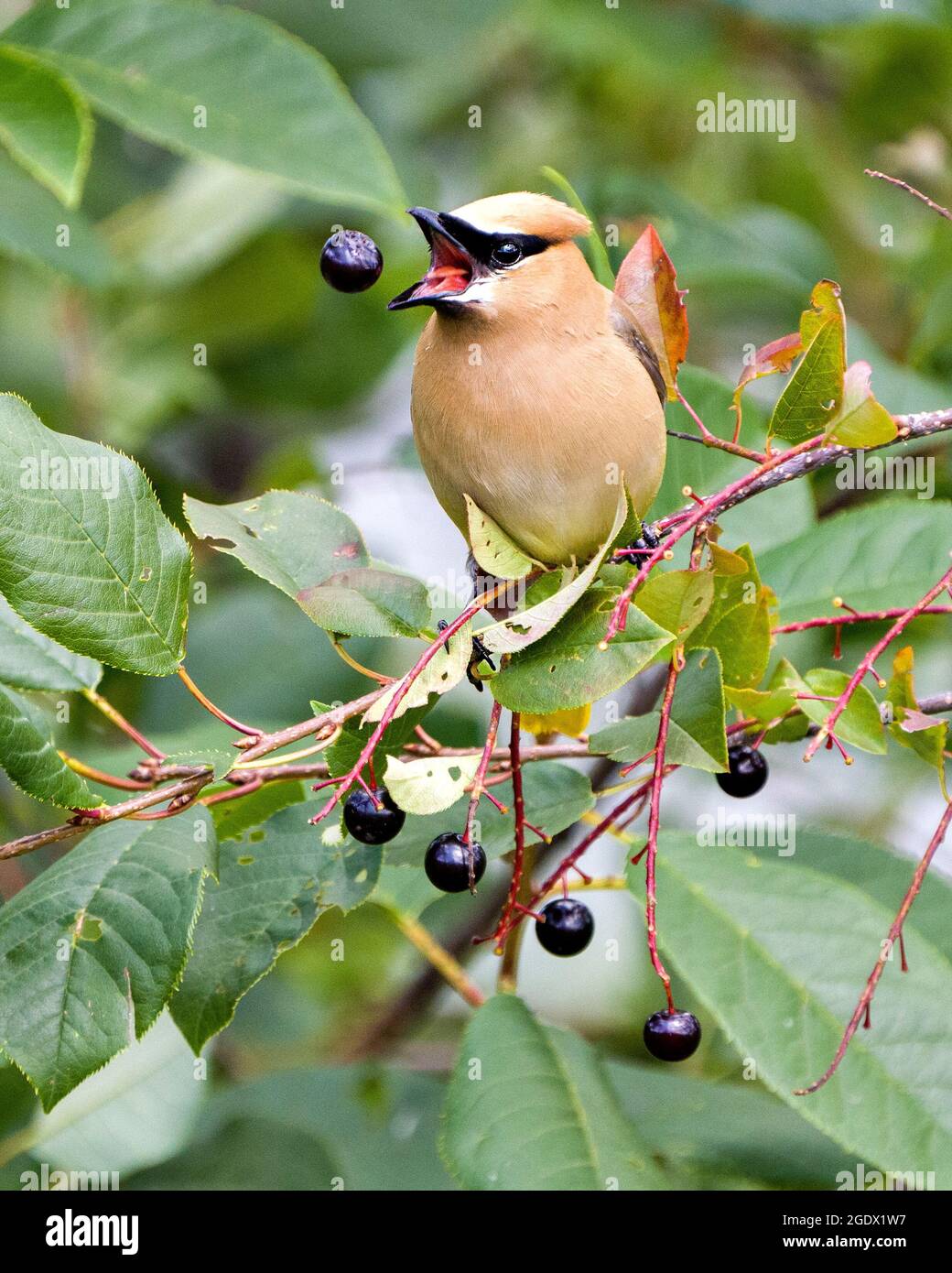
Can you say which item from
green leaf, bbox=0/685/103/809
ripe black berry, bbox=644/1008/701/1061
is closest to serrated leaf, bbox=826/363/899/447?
ripe black berry, bbox=644/1008/701/1061

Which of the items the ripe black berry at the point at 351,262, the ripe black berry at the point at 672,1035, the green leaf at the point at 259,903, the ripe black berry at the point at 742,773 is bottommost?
the ripe black berry at the point at 672,1035

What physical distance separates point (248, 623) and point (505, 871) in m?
0.95

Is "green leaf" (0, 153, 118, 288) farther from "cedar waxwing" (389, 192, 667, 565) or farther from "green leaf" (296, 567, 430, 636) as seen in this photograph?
"green leaf" (296, 567, 430, 636)

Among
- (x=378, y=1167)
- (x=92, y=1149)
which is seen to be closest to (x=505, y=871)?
(x=378, y=1167)

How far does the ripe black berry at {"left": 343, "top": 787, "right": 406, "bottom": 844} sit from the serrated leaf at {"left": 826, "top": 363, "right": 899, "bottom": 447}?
727mm

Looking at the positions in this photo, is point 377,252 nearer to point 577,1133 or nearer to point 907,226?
point 577,1133

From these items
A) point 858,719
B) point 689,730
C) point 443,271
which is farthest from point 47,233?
point 858,719

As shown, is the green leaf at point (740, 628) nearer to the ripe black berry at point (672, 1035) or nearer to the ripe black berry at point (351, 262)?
the ripe black berry at point (672, 1035)

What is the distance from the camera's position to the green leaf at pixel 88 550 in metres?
1.82

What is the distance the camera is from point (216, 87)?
112 inches

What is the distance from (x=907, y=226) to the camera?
4.98 m

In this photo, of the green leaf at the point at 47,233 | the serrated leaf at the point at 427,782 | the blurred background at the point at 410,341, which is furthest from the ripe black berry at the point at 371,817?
the green leaf at the point at 47,233

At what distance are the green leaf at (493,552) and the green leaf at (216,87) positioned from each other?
33.7 inches

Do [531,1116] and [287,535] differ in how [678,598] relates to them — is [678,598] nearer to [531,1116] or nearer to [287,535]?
[287,535]
